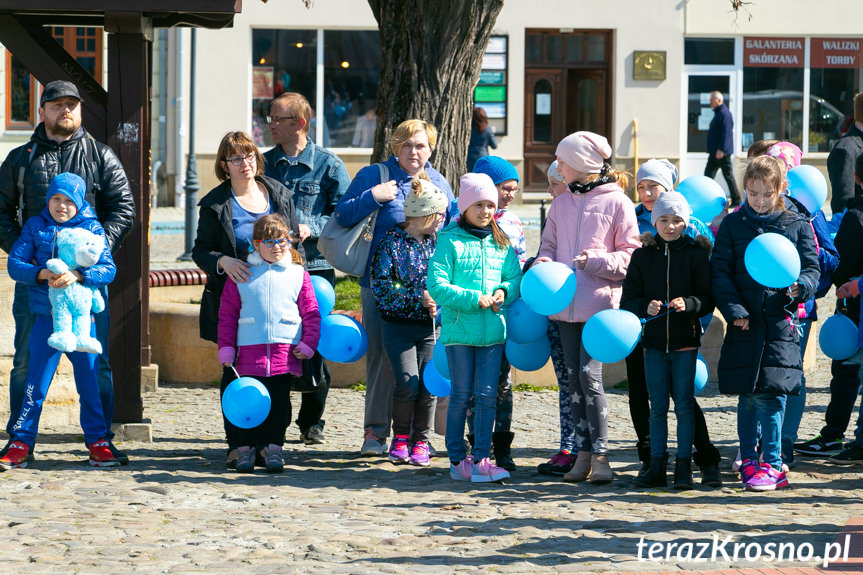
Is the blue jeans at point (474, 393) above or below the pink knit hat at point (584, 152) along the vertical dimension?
below

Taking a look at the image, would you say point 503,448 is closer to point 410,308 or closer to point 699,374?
point 410,308

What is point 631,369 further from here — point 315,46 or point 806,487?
point 315,46

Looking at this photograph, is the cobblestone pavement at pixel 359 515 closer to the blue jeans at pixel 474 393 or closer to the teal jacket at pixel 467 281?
the blue jeans at pixel 474 393

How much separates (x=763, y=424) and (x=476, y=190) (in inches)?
75.9

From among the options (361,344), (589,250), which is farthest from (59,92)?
(589,250)

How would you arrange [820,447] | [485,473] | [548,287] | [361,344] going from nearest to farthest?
[548,287]
[485,473]
[361,344]
[820,447]

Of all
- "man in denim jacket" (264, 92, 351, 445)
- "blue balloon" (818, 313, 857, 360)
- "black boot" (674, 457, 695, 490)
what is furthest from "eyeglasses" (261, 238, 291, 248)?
"blue balloon" (818, 313, 857, 360)

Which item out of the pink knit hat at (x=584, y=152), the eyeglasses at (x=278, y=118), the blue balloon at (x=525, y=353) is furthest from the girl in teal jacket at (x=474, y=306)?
the eyeglasses at (x=278, y=118)

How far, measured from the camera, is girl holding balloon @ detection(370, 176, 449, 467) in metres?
7.01

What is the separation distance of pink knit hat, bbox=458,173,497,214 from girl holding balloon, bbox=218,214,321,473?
100 centimetres

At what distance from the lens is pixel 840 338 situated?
7.06 metres

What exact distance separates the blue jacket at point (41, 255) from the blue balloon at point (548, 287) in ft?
7.52

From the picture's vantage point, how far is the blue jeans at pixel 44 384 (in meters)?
6.88

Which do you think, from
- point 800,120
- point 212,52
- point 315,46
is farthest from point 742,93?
point 212,52
